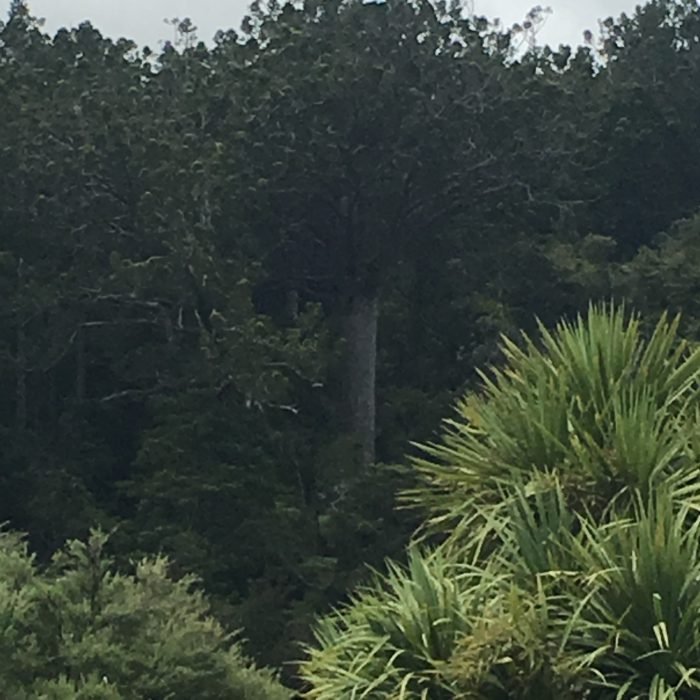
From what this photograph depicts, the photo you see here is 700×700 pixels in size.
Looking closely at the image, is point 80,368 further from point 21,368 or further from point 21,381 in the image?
point 21,368

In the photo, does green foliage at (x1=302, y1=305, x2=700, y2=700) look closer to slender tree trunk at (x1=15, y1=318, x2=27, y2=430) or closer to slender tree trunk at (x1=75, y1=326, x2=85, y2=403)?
slender tree trunk at (x1=15, y1=318, x2=27, y2=430)

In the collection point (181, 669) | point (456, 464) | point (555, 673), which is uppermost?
point (456, 464)

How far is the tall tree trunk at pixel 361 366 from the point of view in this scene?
1051 inches

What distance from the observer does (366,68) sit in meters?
24.7

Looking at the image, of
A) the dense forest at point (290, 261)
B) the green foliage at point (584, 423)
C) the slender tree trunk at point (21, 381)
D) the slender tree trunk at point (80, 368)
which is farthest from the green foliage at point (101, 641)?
the slender tree trunk at point (80, 368)

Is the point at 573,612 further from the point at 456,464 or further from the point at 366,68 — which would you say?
the point at 366,68

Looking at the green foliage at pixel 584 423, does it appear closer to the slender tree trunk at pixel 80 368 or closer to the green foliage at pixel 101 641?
the green foliage at pixel 101 641

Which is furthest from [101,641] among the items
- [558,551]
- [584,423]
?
[558,551]

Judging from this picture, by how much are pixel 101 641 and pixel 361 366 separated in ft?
55.0

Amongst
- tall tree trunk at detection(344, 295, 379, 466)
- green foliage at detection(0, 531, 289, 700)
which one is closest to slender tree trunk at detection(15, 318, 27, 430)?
tall tree trunk at detection(344, 295, 379, 466)

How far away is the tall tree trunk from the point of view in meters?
26.7

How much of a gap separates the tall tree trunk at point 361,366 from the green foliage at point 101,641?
583 inches

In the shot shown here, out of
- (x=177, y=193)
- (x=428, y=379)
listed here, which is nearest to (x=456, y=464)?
(x=177, y=193)

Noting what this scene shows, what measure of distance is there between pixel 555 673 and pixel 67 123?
803 inches
